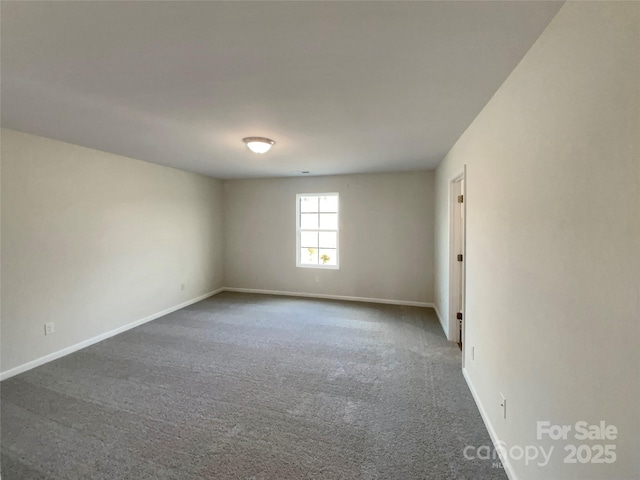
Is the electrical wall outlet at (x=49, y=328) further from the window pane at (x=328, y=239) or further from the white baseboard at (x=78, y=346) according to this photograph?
the window pane at (x=328, y=239)

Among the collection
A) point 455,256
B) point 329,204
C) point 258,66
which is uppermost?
point 258,66

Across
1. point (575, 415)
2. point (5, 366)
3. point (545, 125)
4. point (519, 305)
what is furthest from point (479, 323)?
point (5, 366)

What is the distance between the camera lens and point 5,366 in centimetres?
267

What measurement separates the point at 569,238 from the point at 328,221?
15.1ft

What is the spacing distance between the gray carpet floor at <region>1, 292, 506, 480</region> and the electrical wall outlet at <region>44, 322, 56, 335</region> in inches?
14.4

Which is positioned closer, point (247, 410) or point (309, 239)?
point (247, 410)

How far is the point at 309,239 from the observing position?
5.75 metres

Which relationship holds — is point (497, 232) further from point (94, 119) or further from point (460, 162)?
point (94, 119)

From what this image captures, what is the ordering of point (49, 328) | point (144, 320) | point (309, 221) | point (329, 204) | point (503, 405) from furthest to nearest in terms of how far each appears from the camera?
point (309, 221) → point (329, 204) → point (144, 320) → point (49, 328) → point (503, 405)

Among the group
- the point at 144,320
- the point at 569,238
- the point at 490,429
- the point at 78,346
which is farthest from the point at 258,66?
the point at 144,320

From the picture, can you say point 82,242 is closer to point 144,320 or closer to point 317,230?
point 144,320

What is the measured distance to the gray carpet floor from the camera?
5.62ft

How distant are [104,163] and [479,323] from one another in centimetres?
462

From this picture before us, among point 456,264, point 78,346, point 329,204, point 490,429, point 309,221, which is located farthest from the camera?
point 309,221
